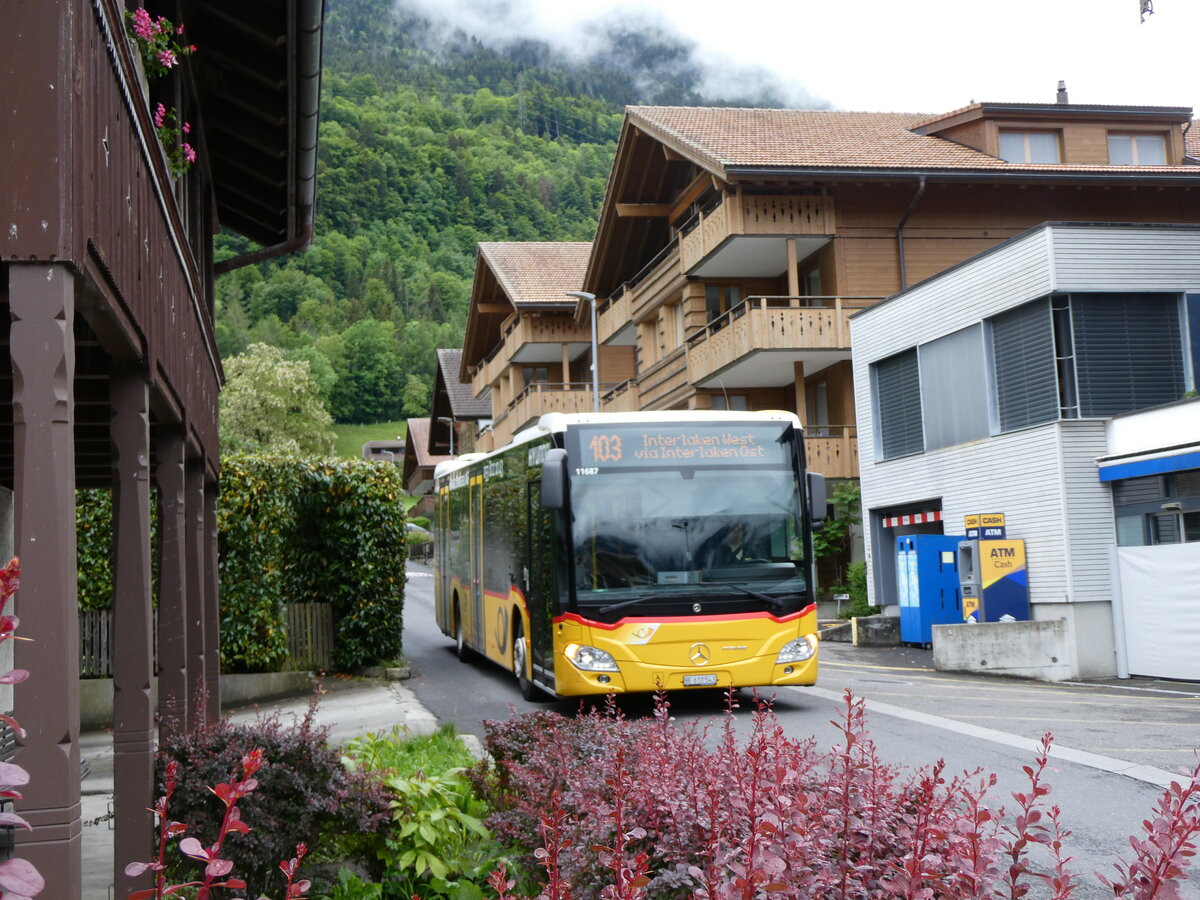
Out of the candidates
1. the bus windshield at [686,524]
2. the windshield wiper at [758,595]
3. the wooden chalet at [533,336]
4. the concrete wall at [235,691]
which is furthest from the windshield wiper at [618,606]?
the wooden chalet at [533,336]

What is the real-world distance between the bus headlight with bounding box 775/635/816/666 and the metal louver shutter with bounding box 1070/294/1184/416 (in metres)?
8.27

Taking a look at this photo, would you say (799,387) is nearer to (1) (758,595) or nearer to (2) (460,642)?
(2) (460,642)

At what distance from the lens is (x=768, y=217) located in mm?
31375

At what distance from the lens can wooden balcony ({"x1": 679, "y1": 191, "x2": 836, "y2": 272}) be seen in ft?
102

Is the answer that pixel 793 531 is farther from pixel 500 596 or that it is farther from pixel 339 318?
pixel 339 318

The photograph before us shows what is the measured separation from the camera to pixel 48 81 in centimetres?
430

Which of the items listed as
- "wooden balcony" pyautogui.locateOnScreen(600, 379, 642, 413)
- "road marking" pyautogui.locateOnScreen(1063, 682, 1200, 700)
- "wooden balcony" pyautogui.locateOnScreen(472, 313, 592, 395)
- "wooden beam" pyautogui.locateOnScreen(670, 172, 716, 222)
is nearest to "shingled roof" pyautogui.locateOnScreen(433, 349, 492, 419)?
"wooden balcony" pyautogui.locateOnScreen(472, 313, 592, 395)

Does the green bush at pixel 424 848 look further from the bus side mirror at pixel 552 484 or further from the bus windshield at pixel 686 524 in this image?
the bus windshield at pixel 686 524

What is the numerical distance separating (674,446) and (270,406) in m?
64.6

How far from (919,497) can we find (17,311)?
70.9 ft

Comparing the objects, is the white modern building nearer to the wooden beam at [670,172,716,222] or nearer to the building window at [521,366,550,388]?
the wooden beam at [670,172,716,222]

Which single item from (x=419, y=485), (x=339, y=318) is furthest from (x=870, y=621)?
(x=339, y=318)

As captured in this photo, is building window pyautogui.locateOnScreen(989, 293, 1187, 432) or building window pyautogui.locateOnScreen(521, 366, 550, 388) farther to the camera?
building window pyautogui.locateOnScreen(521, 366, 550, 388)

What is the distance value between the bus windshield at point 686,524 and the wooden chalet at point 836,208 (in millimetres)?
16340
